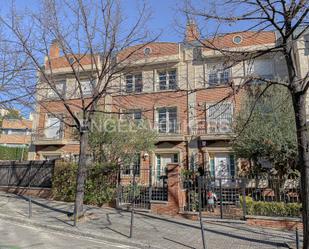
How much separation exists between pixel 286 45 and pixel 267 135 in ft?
19.9

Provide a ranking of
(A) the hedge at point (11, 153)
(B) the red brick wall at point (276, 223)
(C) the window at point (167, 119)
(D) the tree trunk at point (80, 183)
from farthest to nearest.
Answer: (A) the hedge at point (11, 153)
(C) the window at point (167, 119)
(D) the tree trunk at point (80, 183)
(B) the red brick wall at point (276, 223)

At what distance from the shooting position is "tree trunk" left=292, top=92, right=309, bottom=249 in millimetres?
6277

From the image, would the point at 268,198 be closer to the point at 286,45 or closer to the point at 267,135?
the point at 267,135

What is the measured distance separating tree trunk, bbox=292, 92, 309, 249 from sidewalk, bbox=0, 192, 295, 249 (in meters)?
1.72

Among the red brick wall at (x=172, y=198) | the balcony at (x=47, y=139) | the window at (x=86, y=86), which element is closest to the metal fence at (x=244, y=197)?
the red brick wall at (x=172, y=198)

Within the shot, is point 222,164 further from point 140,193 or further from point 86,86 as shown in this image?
point 86,86

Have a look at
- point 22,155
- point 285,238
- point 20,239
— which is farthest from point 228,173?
point 22,155

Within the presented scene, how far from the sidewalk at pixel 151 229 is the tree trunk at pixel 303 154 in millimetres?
1722

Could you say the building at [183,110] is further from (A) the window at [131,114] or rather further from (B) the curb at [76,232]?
(B) the curb at [76,232]

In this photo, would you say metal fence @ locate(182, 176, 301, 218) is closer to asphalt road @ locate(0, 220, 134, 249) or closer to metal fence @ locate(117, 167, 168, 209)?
metal fence @ locate(117, 167, 168, 209)

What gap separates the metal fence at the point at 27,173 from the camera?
15.5 metres

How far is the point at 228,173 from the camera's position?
19172mm

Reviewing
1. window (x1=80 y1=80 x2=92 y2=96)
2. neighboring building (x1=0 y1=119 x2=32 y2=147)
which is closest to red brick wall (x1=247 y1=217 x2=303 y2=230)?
window (x1=80 y1=80 x2=92 y2=96)

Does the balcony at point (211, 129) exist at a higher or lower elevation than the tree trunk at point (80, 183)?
higher
